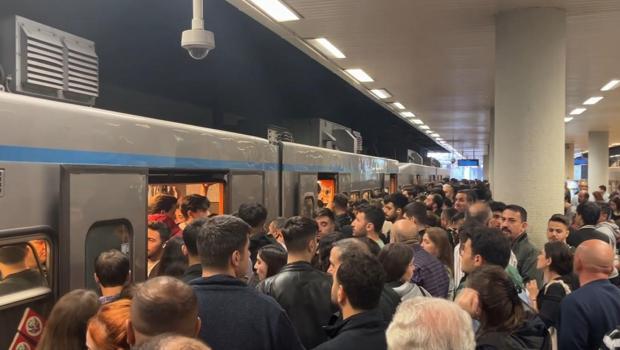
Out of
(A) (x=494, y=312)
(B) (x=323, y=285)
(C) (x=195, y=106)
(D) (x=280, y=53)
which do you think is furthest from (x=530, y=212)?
(C) (x=195, y=106)

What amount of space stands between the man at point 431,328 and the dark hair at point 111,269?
2.09 metres

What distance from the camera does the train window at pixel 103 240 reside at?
13.1 feet

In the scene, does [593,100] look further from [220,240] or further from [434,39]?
[220,240]

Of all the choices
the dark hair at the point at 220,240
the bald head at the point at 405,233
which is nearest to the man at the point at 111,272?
the dark hair at the point at 220,240

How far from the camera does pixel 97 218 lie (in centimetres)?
404

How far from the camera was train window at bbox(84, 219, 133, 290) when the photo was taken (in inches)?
157

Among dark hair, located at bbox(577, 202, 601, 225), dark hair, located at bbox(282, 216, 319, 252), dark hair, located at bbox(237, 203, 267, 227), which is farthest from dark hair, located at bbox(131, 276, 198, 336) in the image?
dark hair, located at bbox(577, 202, 601, 225)

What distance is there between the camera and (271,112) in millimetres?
20562

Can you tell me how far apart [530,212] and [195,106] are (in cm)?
1162

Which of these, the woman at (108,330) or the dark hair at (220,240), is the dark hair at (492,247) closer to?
the dark hair at (220,240)

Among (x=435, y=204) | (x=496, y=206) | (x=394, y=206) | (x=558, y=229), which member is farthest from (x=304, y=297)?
(x=435, y=204)

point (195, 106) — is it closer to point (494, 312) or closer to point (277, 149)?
point (277, 149)

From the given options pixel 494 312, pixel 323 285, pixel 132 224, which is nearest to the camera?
pixel 494 312

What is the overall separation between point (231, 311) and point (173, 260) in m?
1.76
